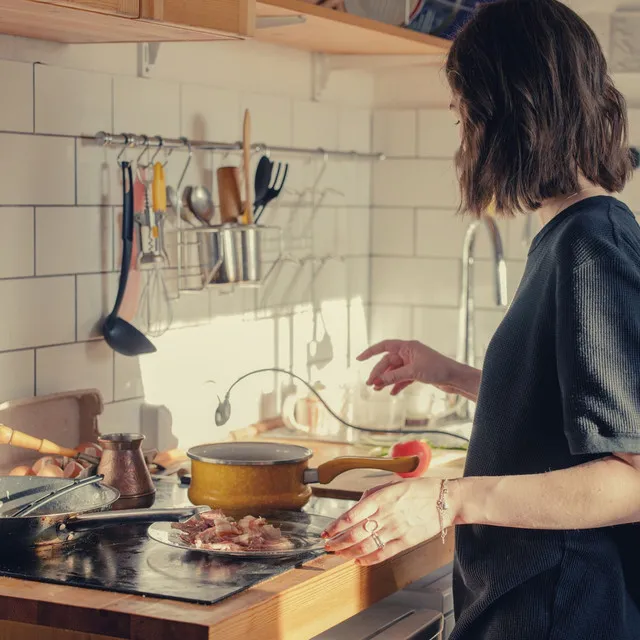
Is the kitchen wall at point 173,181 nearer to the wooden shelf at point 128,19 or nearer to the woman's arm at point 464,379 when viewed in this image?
the wooden shelf at point 128,19

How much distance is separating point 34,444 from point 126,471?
210 millimetres

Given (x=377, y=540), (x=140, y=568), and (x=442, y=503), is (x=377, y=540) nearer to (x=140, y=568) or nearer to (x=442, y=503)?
(x=442, y=503)

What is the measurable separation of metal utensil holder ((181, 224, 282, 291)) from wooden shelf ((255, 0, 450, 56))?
38 cm

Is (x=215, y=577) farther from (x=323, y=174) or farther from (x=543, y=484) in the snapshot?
(x=323, y=174)

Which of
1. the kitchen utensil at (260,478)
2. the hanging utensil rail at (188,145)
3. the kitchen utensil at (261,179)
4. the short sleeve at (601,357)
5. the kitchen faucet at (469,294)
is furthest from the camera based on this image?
the kitchen faucet at (469,294)

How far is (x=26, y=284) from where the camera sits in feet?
6.30

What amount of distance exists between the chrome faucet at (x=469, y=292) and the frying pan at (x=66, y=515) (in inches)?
45.3

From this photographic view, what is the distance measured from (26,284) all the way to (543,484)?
41.1 inches

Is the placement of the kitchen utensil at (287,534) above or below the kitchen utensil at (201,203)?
below

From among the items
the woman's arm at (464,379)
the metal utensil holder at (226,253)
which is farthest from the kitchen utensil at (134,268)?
the woman's arm at (464,379)

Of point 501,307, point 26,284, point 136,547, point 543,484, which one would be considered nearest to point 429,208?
point 501,307

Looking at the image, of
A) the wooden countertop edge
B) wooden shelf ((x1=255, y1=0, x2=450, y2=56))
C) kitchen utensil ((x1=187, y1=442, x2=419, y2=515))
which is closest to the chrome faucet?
wooden shelf ((x1=255, y1=0, x2=450, y2=56))

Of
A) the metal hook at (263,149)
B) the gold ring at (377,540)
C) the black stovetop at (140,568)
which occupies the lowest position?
the black stovetop at (140,568)

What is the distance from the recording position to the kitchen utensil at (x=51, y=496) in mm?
1482
